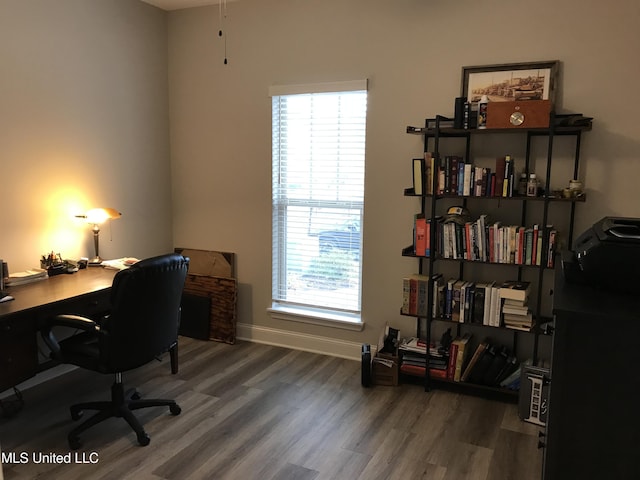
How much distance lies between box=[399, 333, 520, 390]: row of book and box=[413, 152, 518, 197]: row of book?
1005 mm

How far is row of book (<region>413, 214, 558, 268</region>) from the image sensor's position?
2992 mm

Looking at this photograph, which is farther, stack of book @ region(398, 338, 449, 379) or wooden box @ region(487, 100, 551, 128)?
stack of book @ region(398, 338, 449, 379)

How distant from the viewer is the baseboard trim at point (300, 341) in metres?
3.92

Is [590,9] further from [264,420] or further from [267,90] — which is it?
[264,420]

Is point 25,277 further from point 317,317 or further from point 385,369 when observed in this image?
point 385,369

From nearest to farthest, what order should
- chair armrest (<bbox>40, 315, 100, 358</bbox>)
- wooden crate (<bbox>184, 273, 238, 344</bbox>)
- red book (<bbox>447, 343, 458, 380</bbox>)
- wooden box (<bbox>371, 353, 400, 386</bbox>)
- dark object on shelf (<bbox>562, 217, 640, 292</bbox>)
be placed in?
dark object on shelf (<bbox>562, 217, 640, 292</bbox>)
chair armrest (<bbox>40, 315, 100, 358</bbox>)
red book (<bbox>447, 343, 458, 380</bbox>)
wooden box (<bbox>371, 353, 400, 386</bbox>)
wooden crate (<bbox>184, 273, 238, 344</bbox>)

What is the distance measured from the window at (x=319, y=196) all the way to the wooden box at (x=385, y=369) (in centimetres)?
50

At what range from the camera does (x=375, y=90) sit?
3.59 metres

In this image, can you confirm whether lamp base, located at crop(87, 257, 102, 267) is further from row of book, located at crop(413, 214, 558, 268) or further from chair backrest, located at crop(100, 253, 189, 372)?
row of book, located at crop(413, 214, 558, 268)

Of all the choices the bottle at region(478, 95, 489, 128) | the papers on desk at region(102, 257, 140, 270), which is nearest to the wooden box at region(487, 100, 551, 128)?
the bottle at region(478, 95, 489, 128)

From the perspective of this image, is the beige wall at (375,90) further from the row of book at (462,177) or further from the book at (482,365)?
the book at (482,365)

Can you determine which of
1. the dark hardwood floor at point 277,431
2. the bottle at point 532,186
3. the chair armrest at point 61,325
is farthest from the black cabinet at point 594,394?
the chair armrest at point 61,325

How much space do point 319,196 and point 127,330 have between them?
73.3 inches

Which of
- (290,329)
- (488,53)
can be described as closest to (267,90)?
(488,53)
